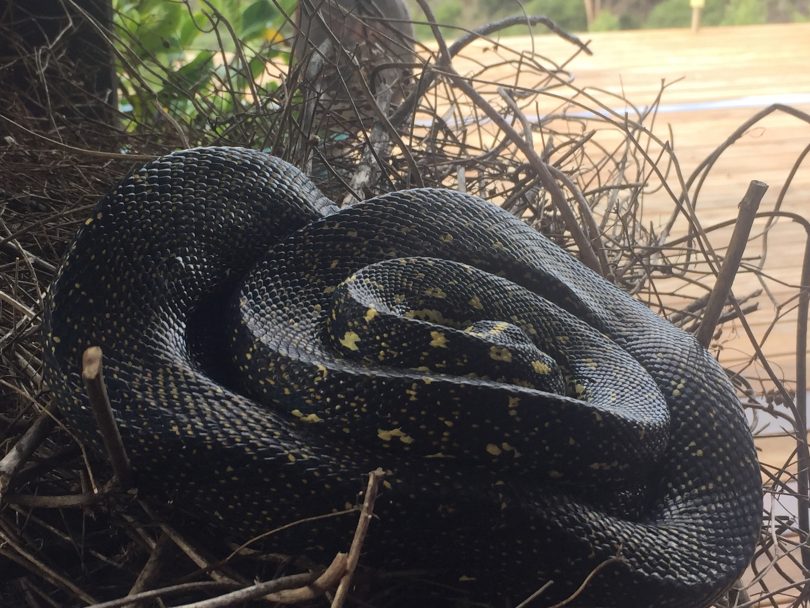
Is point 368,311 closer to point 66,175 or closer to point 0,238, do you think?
point 0,238

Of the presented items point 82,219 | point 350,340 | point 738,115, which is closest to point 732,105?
point 738,115

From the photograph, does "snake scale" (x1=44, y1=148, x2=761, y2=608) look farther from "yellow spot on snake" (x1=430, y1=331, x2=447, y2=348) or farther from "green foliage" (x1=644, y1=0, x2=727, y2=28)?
"green foliage" (x1=644, y1=0, x2=727, y2=28)

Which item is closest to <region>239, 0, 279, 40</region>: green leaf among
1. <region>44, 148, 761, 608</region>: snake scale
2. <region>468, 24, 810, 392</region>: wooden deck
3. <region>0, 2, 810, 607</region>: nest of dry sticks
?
<region>0, 2, 810, 607</region>: nest of dry sticks

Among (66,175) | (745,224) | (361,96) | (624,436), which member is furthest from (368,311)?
(361,96)

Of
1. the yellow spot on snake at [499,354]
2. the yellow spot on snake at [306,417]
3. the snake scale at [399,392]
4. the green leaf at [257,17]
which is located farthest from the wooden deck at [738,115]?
the green leaf at [257,17]

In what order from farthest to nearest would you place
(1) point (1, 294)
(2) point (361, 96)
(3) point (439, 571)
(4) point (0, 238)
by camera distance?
(2) point (361, 96) < (4) point (0, 238) < (1) point (1, 294) < (3) point (439, 571)

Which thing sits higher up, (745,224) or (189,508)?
(745,224)
